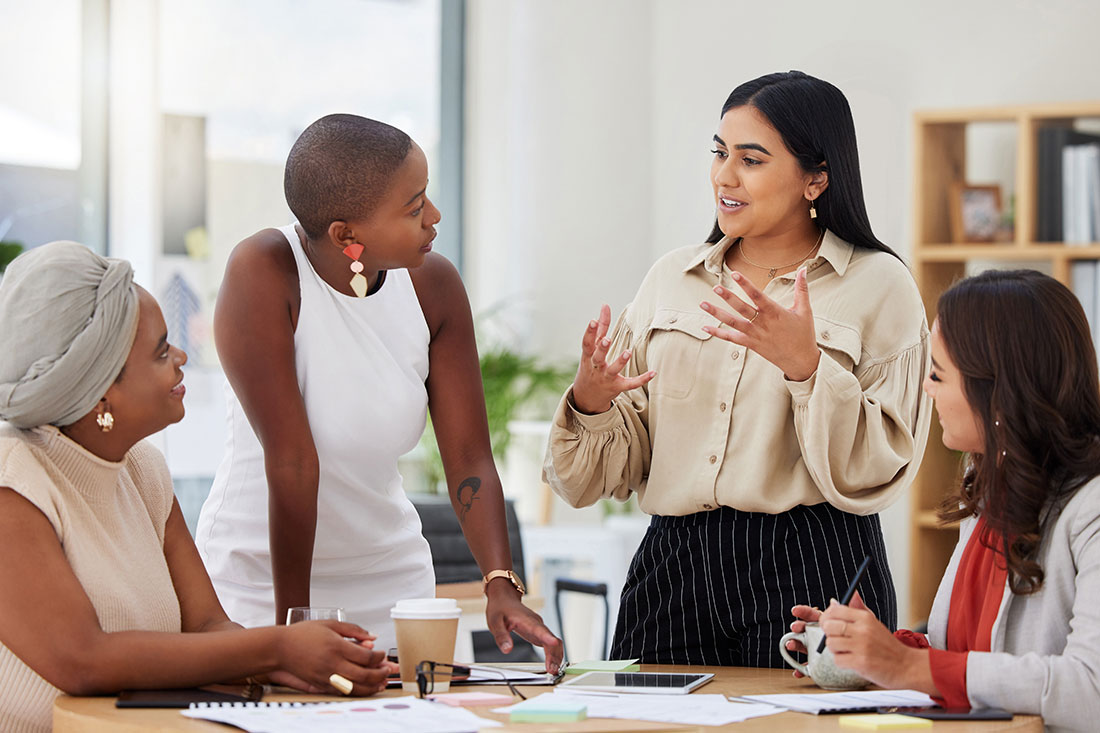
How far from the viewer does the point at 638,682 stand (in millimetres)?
1734

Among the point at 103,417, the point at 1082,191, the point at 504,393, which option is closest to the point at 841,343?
the point at 103,417

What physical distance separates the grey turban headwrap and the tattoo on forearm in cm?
66

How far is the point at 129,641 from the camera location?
1626 mm

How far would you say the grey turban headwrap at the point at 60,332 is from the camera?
165 cm

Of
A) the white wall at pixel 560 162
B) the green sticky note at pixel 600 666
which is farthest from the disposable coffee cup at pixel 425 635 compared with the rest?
the white wall at pixel 560 162

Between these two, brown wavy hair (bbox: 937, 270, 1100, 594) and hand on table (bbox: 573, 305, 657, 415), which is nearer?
brown wavy hair (bbox: 937, 270, 1100, 594)

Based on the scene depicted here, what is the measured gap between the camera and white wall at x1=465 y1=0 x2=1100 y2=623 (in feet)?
17.1

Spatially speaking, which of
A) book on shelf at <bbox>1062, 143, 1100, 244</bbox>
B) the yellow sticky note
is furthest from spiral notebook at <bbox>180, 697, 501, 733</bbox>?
book on shelf at <bbox>1062, 143, 1100, 244</bbox>

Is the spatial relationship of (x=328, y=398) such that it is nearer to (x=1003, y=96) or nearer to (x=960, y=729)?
(x=960, y=729)

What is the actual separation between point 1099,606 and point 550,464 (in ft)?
3.07

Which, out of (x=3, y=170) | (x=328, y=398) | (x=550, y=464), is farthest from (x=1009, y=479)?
(x=3, y=170)

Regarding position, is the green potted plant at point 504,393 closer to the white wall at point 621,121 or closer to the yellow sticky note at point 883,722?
the white wall at point 621,121

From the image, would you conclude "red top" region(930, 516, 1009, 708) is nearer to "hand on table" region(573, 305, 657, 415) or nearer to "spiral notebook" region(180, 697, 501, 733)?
"hand on table" region(573, 305, 657, 415)

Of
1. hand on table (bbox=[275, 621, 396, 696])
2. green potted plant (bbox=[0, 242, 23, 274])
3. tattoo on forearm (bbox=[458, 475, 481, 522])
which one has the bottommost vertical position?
hand on table (bbox=[275, 621, 396, 696])
